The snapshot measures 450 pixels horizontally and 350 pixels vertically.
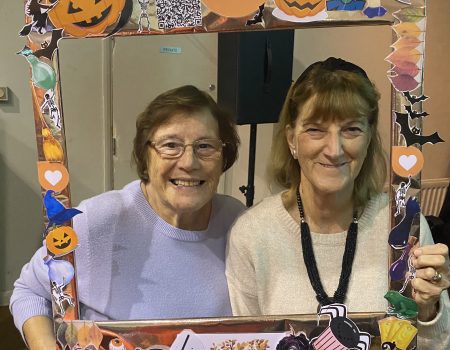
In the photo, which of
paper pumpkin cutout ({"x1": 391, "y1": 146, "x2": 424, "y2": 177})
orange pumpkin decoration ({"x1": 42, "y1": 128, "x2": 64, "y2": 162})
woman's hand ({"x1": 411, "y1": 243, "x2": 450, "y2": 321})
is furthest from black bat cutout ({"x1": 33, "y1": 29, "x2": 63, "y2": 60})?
woman's hand ({"x1": 411, "y1": 243, "x2": 450, "y2": 321})

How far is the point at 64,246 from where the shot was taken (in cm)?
76

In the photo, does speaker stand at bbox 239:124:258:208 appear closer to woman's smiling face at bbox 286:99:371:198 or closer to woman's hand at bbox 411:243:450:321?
woman's smiling face at bbox 286:99:371:198

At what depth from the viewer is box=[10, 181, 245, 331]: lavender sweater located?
92 cm

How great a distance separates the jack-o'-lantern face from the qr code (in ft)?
1.22

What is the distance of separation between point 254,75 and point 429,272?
58 cm

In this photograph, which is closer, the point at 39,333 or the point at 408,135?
the point at 408,135

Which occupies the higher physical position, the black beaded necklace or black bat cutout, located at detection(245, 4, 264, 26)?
black bat cutout, located at detection(245, 4, 264, 26)

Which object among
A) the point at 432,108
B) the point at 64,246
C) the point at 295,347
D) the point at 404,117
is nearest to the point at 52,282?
the point at 64,246

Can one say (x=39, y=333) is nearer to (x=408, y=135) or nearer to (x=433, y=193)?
(x=408, y=135)

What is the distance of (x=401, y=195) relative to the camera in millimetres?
753

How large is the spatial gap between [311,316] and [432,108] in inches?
26.7

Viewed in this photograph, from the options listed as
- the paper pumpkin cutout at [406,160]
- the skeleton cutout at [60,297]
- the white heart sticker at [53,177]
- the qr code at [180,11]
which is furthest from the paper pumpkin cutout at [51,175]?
the paper pumpkin cutout at [406,160]

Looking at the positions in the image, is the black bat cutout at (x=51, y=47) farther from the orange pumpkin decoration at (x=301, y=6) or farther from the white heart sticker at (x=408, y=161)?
the white heart sticker at (x=408, y=161)

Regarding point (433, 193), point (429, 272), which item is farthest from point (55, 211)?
point (433, 193)
